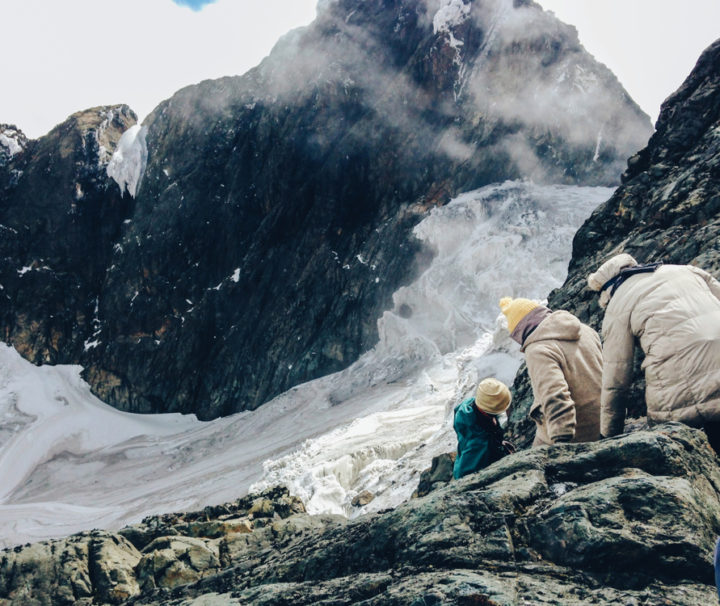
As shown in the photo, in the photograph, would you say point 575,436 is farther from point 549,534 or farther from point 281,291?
point 281,291

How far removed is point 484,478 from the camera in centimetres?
331

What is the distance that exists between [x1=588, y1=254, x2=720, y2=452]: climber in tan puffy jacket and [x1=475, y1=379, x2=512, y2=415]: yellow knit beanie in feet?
2.70

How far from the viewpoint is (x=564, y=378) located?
12.3ft

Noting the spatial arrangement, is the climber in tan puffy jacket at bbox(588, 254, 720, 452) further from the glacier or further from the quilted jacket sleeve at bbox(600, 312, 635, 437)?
the glacier

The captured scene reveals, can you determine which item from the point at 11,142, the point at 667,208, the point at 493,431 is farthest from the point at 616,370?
the point at 11,142

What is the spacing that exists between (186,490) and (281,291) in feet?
48.6

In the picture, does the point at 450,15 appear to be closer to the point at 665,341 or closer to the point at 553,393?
the point at 553,393

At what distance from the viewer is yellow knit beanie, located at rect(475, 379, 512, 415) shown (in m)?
4.18

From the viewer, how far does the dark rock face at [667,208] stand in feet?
23.3

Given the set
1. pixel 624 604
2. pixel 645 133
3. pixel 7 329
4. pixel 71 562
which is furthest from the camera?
pixel 7 329

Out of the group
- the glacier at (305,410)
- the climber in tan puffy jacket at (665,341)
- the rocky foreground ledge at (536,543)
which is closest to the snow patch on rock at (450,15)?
the glacier at (305,410)

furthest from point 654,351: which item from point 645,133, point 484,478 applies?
point 645,133

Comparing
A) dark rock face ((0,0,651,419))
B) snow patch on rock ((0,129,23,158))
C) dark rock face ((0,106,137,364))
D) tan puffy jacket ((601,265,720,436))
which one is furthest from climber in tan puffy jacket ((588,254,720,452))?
snow patch on rock ((0,129,23,158))

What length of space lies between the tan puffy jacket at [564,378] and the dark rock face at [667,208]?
1774mm
